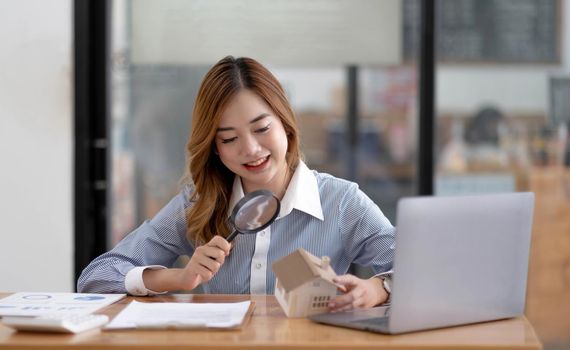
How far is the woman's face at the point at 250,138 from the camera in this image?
97.2 inches

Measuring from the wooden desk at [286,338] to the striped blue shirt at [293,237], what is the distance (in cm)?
56

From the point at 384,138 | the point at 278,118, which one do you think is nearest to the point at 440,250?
the point at 278,118

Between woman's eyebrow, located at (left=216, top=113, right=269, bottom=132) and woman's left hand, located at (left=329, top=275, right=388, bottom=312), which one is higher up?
woman's eyebrow, located at (left=216, top=113, right=269, bottom=132)

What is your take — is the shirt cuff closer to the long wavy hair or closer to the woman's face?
the long wavy hair

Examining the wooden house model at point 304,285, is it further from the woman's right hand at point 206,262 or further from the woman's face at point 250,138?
the woman's face at point 250,138

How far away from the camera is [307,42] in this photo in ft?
14.8

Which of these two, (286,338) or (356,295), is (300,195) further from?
(286,338)

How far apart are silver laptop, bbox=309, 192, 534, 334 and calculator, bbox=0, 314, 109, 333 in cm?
47

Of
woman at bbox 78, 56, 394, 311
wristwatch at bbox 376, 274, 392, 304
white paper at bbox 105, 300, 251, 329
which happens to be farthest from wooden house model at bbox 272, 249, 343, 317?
woman at bbox 78, 56, 394, 311

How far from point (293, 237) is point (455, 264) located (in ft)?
2.45

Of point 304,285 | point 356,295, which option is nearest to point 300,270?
point 304,285

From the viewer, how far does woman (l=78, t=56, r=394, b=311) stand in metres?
2.48

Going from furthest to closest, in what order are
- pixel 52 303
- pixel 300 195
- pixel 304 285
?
pixel 300 195 < pixel 52 303 < pixel 304 285

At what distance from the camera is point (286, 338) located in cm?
186
